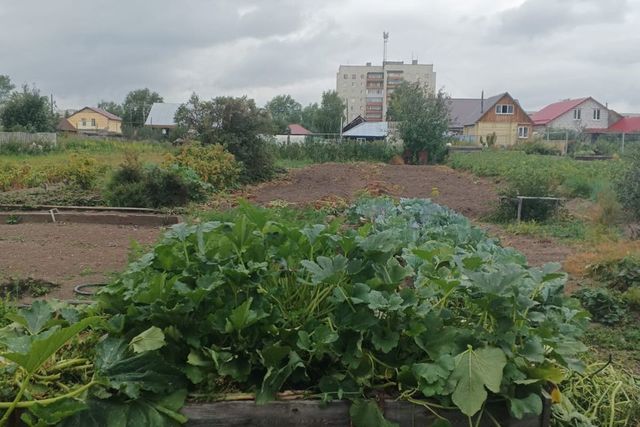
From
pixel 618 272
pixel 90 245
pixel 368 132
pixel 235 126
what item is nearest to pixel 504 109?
pixel 368 132

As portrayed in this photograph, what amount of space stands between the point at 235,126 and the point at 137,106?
80096 mm

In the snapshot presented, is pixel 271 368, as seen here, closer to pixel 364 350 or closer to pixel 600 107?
pixel 364 350

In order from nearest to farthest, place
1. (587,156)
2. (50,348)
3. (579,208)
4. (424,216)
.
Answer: (50,348), (424,216), (579,208), (587,156)

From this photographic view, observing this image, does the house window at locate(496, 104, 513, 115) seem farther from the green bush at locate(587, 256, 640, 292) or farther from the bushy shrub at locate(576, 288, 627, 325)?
the bushy shrub at locate(576, 288, 627, 325)

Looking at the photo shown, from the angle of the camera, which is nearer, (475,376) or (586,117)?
(475,376)

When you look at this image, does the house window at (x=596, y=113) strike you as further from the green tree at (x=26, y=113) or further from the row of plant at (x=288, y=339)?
the row of plant at (x=288, y=339)

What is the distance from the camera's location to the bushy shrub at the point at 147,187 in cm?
1170

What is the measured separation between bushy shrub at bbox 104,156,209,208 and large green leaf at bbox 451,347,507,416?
34.0ft

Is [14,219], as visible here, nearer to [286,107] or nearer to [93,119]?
[93,119]

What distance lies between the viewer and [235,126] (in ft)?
63.8

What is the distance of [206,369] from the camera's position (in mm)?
2076

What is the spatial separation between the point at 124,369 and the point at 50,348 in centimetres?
29

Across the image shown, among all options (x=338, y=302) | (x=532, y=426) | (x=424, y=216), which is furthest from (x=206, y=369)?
(x=424, y=216)

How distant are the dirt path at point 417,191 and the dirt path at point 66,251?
470 centimetres
